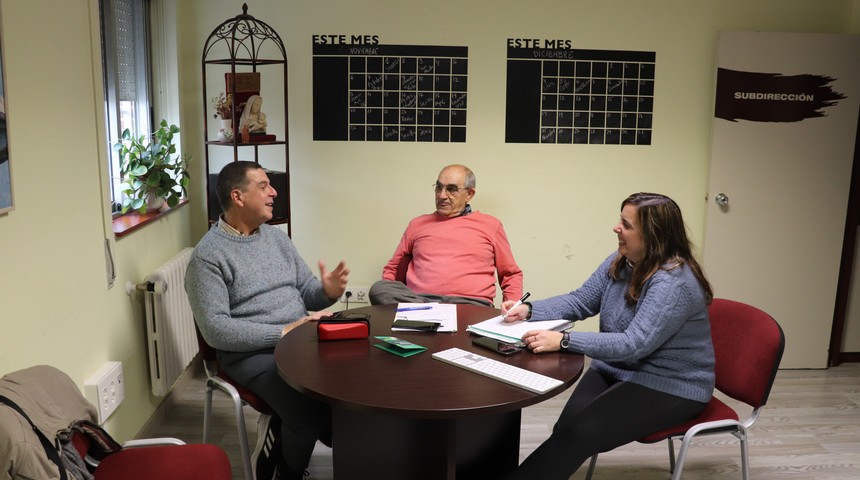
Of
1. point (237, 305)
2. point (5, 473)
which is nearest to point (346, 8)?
point (237, 305)

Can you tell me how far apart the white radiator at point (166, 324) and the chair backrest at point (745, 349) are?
2248 mm

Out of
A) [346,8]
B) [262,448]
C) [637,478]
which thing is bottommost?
[637,478]

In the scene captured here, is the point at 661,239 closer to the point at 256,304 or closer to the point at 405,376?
the point at 405,376

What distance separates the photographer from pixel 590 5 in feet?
13.5

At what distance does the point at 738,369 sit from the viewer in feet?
8.25

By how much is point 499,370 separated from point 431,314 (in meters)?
0.61

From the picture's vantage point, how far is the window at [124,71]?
10.6ft

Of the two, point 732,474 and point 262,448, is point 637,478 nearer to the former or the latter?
point 732,474

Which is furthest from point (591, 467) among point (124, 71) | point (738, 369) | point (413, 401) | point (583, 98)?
point (124, 71)

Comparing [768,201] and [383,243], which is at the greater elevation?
[768,201]

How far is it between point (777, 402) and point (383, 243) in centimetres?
229

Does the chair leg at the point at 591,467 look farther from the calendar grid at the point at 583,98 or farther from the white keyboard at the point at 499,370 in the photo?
the calendar grid at the point at 583,98

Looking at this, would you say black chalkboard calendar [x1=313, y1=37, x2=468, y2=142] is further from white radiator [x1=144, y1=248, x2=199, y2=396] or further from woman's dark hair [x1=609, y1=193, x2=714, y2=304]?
woman's dark hair [x1=609, y1=193, x2=714, y2=304]

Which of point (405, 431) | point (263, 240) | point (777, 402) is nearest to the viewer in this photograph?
point (405, 431)
